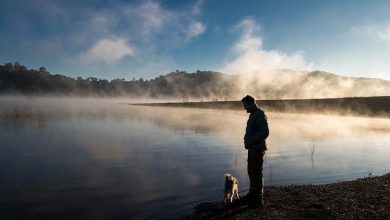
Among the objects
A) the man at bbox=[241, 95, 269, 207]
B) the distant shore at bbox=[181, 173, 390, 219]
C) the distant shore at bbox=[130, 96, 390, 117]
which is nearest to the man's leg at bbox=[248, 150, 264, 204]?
the man at bbox=[241, 95, 269, 207]

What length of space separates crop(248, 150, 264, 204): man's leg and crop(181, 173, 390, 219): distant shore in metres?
0.33

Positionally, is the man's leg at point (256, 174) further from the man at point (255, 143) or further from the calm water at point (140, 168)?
the calm water at point (140, 168)

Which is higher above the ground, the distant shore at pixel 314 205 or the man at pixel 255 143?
the man at pixel 255 143

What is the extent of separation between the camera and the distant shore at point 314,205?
33.8 ft

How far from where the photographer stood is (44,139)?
26641 millimetres

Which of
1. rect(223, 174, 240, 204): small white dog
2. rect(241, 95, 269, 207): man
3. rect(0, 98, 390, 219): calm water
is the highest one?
rect(241, 95, 269, 207): man

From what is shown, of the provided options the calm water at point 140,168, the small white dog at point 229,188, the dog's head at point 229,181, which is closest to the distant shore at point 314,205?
the small white dog at point 229,188

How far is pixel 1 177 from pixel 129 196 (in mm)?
5454

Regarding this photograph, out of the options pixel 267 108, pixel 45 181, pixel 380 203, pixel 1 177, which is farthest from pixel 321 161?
pixel 267 108

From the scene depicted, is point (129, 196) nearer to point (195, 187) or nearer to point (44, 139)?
point (195, 187)

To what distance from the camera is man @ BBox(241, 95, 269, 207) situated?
1077cm

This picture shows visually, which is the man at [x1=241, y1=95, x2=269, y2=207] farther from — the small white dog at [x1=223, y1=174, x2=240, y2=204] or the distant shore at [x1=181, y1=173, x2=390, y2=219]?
the small white dog at [x1=223, y1=174, x2=240, y2=204]

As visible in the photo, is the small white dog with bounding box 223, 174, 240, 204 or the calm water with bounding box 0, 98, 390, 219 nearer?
the small white dog with bounding box 223, 174, 240, 204

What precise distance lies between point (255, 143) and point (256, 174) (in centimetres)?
92
